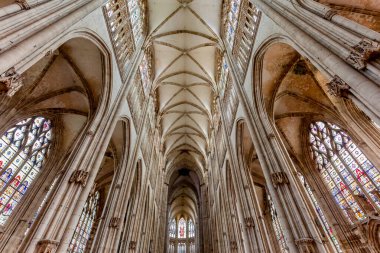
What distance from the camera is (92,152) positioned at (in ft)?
27.2

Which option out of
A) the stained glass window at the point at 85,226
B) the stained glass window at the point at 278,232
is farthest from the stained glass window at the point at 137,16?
the stained glass window at the point at 278,232

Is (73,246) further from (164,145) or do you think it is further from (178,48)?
(178,48)

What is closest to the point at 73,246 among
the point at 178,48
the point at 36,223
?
the point at 36,223

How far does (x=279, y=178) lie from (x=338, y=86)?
12.8 ft

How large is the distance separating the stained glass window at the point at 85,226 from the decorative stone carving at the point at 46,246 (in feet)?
31.4

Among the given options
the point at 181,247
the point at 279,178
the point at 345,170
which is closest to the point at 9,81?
the point at 279,178

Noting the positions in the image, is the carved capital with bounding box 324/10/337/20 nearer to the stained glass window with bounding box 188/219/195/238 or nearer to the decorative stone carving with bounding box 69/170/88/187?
the decorative stone carving with bounding box 69/170/88/187

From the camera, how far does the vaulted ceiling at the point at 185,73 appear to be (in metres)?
17.3

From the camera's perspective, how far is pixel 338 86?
5.14 meters

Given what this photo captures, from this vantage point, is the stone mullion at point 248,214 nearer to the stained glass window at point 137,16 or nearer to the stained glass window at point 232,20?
the stained glass window at point 232,20

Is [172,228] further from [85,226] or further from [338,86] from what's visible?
[338,86]

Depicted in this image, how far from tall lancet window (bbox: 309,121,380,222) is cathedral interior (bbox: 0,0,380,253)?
0.06 m

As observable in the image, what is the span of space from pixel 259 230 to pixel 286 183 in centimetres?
429

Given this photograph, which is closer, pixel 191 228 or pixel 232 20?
pixel 232 20
